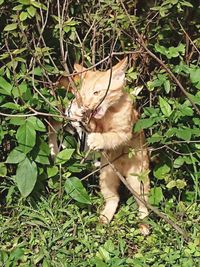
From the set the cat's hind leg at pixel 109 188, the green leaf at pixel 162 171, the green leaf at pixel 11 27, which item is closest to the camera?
the green leaf at pixel 11 27

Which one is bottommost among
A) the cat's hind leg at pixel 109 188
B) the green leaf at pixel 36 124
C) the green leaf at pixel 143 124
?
the cat's hind leg at pixel 109 188

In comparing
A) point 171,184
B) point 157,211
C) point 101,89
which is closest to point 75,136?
point 101,89

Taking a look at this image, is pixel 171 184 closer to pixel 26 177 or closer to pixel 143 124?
pixel 143 124

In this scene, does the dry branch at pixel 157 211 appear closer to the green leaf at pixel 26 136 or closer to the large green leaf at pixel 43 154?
the large green leaf at pixel 43 154

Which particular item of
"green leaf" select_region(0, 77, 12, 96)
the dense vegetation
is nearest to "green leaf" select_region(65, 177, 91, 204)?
the dense vegetation

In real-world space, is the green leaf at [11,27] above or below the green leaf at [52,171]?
above

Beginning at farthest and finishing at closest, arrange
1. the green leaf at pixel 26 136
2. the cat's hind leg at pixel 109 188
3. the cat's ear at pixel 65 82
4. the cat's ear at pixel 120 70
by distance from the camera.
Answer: the cat's hind leg at pixel 109 188, the cat's ear at pixel 65 82, the cat's ear at pixel 120 70, the green leaf at pixel 26 136

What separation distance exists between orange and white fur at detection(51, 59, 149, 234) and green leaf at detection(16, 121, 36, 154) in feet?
0.98

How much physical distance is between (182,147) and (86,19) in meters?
1.23

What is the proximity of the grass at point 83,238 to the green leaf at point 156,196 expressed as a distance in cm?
11

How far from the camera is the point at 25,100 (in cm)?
450

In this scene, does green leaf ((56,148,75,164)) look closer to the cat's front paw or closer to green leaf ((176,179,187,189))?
the cat's front paw

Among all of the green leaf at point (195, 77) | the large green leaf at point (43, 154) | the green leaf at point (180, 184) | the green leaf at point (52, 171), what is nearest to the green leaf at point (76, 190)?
the green leaf at point (52, 171)

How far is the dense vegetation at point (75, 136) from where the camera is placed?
4355mm
